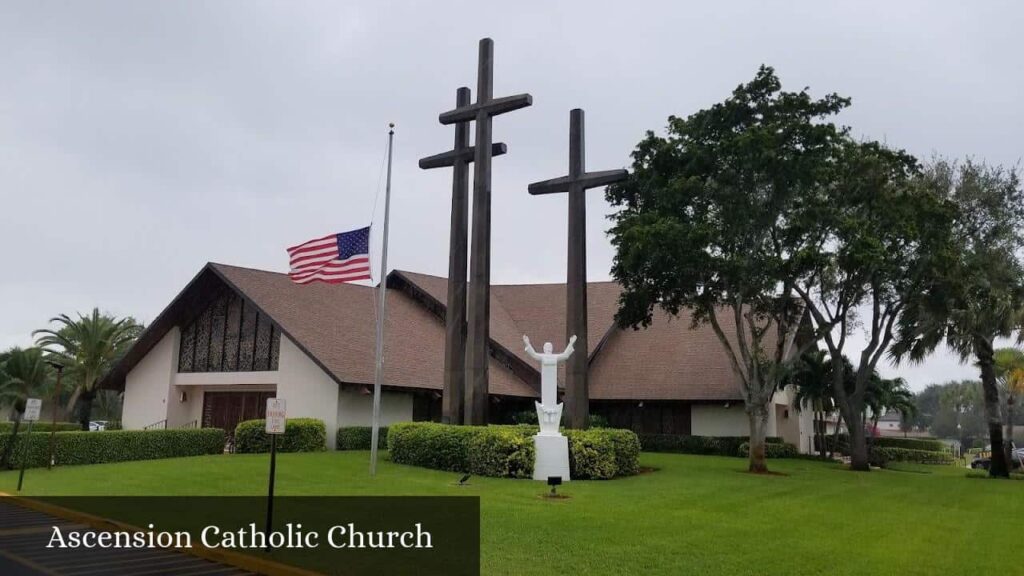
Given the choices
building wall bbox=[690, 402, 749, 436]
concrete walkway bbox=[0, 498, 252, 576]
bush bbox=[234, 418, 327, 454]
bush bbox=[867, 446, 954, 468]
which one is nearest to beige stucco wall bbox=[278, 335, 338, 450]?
bush bbox=[234, 418, 327, 454]

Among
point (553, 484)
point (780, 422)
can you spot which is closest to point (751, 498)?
point (553, 484)

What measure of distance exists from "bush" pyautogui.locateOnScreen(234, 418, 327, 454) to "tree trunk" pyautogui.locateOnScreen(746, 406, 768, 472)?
48.3ft

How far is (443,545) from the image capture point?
11.2 metres

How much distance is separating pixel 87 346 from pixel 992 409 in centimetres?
4109

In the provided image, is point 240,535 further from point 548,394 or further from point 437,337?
point 437,337

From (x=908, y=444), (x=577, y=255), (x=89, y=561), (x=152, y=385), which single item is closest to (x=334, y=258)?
(x=577, y=255)

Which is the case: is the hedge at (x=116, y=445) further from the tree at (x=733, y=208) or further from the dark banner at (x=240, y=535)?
the tree at (x=733, y=208)

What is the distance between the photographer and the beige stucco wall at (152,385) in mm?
34500

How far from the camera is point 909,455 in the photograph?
4119cm

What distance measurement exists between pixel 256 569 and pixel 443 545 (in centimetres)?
252

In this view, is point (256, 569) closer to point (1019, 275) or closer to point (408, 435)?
point (408, 435)

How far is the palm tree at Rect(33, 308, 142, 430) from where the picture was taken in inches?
1618

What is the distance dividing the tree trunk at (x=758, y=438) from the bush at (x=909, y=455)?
16.0 meters

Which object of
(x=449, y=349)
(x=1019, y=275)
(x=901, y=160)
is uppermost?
(x=901, y=160)
